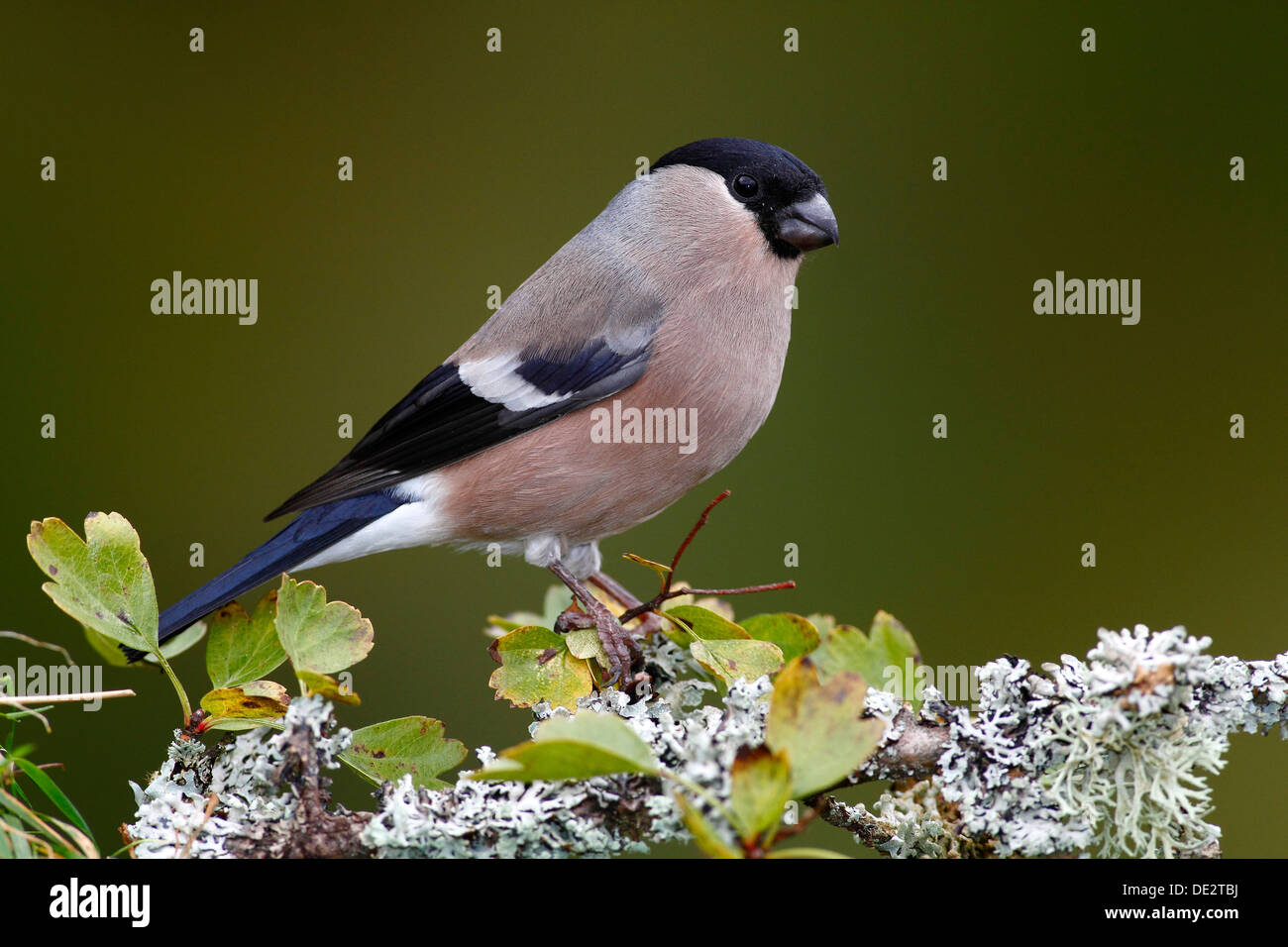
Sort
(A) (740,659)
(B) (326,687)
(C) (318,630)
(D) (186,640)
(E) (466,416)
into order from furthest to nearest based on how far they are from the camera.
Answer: (E) (466,416), (D) (186,640), (A) (740,659), (C) (318,630), (B) (326,687)

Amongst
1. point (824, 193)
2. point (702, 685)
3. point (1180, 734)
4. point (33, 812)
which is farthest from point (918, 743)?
point (824, 193)

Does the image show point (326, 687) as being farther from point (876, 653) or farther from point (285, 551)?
point (285, 551)

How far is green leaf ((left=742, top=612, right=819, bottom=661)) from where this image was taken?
119cm

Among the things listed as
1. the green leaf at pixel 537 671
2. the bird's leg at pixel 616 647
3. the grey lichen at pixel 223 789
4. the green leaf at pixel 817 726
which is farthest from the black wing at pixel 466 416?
the green leaf at pixel 817 726

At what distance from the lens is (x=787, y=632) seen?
3.95 feet

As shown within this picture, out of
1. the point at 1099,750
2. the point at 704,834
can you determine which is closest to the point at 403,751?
the point at 704,834

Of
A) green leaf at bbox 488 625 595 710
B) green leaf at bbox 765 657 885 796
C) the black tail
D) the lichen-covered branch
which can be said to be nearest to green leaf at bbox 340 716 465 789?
the lichen-covered branch

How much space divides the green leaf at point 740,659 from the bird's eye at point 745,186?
104 centimetres

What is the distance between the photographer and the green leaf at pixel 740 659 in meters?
1.10

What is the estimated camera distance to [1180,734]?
896 millimetres

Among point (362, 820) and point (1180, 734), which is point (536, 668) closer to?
point (362, 820)

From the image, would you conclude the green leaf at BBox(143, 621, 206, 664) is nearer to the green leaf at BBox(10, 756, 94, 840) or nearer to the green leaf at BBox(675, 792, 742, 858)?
the green leaf at BBox(10, 756, 94, 840)

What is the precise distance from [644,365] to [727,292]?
20 centimetres

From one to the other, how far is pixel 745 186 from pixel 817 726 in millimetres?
1395
